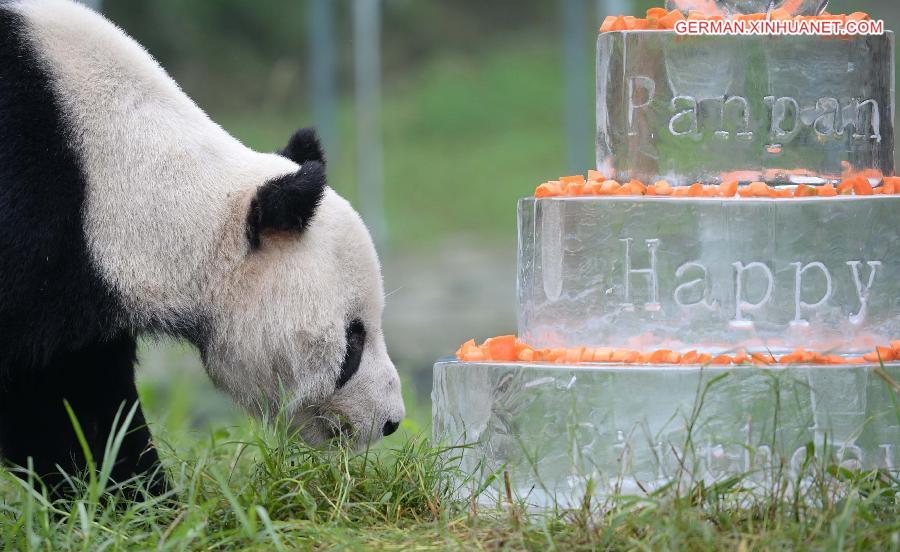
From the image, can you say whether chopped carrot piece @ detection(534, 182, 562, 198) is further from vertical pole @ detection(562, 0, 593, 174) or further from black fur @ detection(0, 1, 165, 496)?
vertical pole @ detection(562, 0, 593, 174)

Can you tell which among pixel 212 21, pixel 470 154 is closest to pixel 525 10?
pixel 470 154

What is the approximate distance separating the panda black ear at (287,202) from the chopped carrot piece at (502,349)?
705 millimetres

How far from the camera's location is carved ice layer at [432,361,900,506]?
138 inches

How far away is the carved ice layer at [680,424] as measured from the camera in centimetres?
350

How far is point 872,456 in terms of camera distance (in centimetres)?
355

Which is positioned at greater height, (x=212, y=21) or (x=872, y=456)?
(x=212, y=21)

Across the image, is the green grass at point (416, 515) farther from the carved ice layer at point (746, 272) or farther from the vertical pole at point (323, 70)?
the vertical pole at point (323, 70)

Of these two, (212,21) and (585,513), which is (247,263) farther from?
(212,21)

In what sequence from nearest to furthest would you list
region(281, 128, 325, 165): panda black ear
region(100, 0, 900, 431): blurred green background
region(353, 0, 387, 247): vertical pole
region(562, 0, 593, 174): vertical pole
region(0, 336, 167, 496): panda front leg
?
region(0, 336, 167, 496): panda front leg → region(281, 128, 325, 165): panda black ear → region(562, 0, 593, 174): vertical pole → region(353, 0, 387, 247): vertical pole → region(100, 0, 900, 431): blurred green background

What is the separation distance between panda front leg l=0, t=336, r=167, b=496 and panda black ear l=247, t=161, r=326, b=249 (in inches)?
22.9

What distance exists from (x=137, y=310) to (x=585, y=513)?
1510 millimetres

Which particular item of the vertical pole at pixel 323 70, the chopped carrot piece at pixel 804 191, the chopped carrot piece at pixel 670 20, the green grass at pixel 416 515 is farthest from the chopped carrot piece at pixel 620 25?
the vertical pole at pixel 323 70

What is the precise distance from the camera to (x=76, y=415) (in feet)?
13.5

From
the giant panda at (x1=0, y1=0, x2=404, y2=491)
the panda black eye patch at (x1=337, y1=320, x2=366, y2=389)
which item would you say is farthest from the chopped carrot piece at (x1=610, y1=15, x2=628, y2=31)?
the panda black eye patch at (x1=337, y1=320, x2=366, y2=389)
